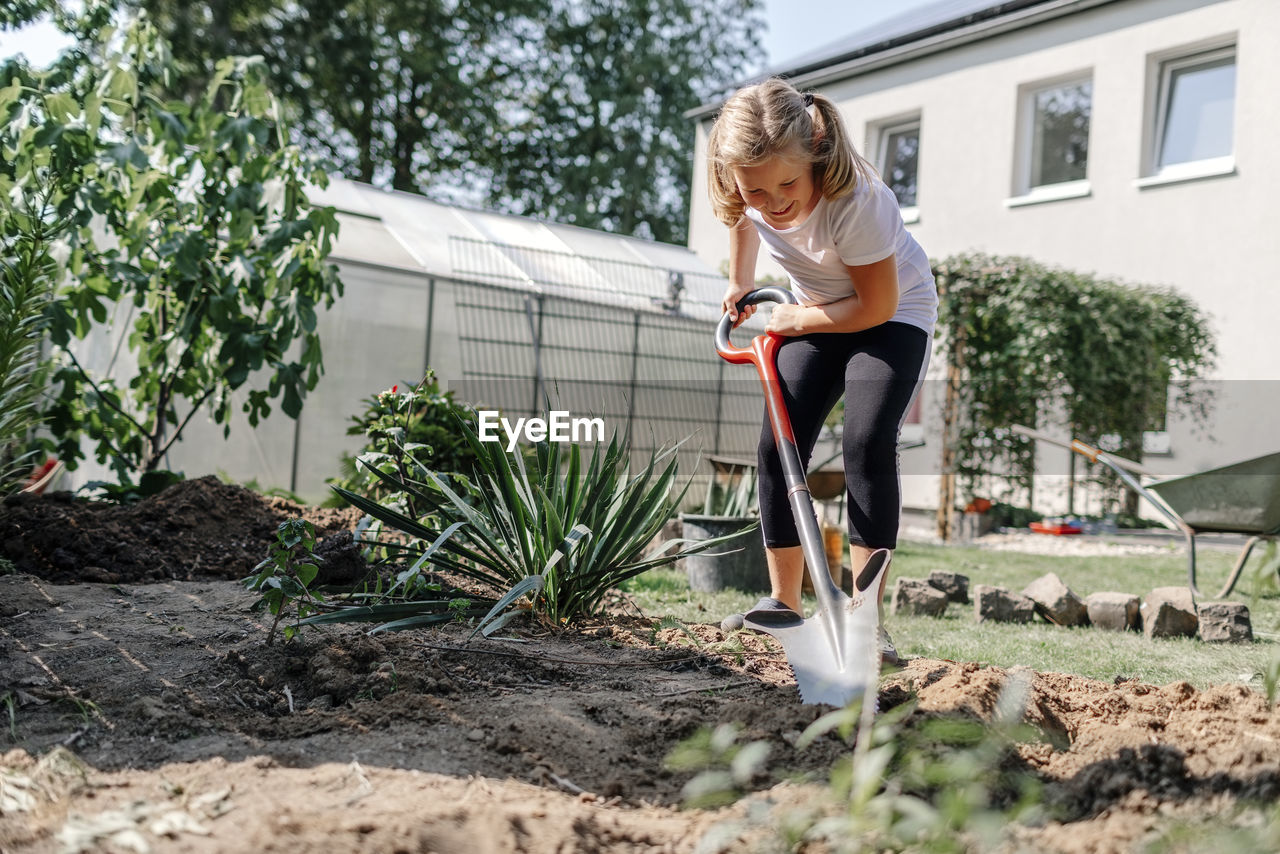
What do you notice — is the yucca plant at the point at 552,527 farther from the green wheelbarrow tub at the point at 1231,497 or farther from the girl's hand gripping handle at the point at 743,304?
the green wheelbarrow tub at the point at 1231,497

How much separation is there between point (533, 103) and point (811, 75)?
28.2ft

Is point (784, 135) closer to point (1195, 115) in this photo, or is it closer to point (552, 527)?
point (552, 527)

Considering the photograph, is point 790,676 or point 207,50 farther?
point 207,50

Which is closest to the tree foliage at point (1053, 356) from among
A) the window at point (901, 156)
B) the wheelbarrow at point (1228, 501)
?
the window at point (901, 156)

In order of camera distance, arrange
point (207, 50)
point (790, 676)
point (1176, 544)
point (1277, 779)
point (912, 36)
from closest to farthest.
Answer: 1. point (1277, 779)
2. point (790, 676)
3. point (1176, 544)
4. point (912, 36)
5. point (207, 50)

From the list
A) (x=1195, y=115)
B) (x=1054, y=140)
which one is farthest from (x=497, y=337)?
(x=1195, y=115)

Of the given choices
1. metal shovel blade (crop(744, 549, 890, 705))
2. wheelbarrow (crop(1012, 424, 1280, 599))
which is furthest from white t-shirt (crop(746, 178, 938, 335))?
wheelbarrow (crop(1012, 424, 1280, 599))

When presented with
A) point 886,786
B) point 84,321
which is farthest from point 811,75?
point 886,786

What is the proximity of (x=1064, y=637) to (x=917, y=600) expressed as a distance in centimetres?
51

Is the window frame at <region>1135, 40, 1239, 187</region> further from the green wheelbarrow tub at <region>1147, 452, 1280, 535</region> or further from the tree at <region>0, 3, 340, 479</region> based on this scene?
the tree at <region>0, 3, 340, 479</region>

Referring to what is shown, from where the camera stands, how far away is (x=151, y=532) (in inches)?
127

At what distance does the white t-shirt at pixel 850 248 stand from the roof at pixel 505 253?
14.6 ft

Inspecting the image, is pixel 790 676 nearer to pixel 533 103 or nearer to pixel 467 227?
pixel 467 227

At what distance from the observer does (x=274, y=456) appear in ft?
19.3
